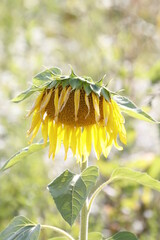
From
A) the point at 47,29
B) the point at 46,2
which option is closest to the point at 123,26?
the point at 46,2

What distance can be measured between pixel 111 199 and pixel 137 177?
3.96 ft

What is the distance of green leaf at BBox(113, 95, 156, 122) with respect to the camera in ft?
2.71

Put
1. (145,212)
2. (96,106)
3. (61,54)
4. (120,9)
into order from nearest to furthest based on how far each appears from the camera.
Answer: (96,106)
(145,212)
(61,54)
(120,9)

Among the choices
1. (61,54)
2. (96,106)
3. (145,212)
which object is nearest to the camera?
(96,106)

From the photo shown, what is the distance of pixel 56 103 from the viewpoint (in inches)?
32.9

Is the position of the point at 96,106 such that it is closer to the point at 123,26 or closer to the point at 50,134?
the point at 50,134

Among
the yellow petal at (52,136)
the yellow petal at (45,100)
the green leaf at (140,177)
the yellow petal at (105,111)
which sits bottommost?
the green leaf at (140,177)

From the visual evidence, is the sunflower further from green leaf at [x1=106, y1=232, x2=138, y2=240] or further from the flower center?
green leaf at [x1=106, y1=232, x2=138, y2=240]

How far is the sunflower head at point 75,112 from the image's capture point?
82 cm

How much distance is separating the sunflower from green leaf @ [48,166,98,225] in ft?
0.28

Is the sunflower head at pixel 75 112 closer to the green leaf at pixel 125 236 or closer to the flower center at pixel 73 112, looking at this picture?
the flower center at pixel 73 112

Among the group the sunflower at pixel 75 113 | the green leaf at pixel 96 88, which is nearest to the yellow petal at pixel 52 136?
the sunflower at pixel 75 113

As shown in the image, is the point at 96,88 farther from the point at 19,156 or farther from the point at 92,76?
the point at 92,76

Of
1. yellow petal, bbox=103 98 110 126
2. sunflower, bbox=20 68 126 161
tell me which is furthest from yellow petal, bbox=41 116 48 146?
yellow petal, bbox=103 98 110 126
